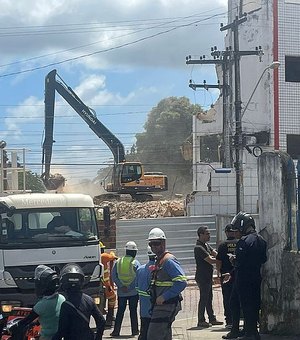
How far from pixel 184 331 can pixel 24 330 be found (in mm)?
4783

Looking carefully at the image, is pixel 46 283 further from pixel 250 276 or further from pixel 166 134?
pixel 166 134

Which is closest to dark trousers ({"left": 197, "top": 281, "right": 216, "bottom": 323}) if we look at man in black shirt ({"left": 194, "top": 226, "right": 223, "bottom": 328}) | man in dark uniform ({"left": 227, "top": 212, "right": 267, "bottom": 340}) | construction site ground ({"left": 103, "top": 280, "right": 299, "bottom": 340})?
man in black shirt ({"left": 194, "top": 226, "right": 223, "bottom": 328})

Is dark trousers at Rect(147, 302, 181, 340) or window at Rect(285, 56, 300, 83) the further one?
window at Rect(285, 56, 300, 83)

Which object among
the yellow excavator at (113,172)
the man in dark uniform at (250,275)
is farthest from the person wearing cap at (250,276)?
the yellow excavator at (113,172)

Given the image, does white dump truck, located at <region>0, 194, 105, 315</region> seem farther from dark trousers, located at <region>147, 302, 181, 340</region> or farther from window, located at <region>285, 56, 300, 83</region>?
window, located at <region>285, 56, 300, 83</region>

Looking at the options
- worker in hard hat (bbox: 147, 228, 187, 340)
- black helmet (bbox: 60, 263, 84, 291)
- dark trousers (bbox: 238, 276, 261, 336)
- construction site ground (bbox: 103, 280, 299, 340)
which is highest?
black helmet (bbox: 60, 263, 84, 291)

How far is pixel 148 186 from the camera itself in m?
39.4

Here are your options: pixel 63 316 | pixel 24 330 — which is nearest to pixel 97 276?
pixel 24 330

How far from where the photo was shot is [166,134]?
81.1 m

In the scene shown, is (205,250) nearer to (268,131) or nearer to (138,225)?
(138,225)

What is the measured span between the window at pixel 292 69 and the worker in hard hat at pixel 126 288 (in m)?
27.7

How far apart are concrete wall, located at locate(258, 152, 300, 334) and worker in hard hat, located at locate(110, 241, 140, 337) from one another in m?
2.26

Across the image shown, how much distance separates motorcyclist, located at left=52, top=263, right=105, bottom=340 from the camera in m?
6.24

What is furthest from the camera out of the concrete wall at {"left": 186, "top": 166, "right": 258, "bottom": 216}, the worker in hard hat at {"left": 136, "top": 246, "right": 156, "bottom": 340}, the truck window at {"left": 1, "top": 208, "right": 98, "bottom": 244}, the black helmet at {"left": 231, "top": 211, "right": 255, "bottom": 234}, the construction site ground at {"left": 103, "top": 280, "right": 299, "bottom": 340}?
the concrete wall at {"left": 186, "top": 166, "right": 258, "bottom": 216}
